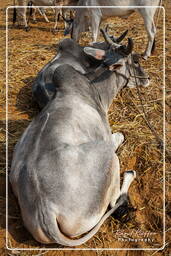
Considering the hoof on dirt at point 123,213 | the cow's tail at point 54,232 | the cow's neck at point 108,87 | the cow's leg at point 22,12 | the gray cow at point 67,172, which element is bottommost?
the hoof on dirt at point 123,213

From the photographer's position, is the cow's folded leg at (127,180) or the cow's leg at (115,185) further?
the cow's folded leg at (127,180)

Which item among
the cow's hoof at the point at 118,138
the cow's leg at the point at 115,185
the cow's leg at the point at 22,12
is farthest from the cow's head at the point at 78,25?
the cow's leg at the point at 115,185

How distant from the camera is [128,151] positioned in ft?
14.3

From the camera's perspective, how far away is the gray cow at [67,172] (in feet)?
9.06

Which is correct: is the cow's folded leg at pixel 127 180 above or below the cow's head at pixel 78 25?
below

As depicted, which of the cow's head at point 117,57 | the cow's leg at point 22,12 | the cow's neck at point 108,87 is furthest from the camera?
the cow's leg at point 22,12

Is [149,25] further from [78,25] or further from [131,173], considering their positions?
[131,173]

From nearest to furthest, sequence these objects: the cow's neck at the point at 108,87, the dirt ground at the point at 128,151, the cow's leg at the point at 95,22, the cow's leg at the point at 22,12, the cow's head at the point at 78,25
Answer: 1. the dirt ground at the point at 128,151
2. the cow's neck at the point at 108,87
3. the cow's leg at the point at 95,22
4. the cow's head at the point at 78,25
5. the cow's leg at the point at 22,12

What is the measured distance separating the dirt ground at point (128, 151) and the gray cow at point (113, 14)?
0.56 meters

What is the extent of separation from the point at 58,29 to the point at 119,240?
8377 millimetres

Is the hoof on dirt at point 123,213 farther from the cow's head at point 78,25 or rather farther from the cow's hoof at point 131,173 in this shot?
the cow's head at point 78,25

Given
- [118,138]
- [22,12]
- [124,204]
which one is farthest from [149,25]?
[22,12]

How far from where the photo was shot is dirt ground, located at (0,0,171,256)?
3.24 metres

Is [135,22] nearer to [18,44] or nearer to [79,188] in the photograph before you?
[18,44]
